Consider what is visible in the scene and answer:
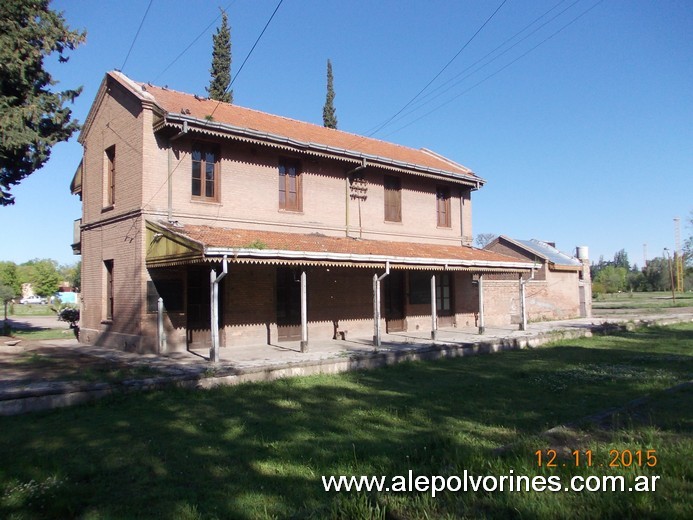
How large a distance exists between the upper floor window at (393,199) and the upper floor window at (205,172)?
644cm

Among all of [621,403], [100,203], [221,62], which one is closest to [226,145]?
[100,203]

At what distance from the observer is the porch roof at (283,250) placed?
11016 millimetres

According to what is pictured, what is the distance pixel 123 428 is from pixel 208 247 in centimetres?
441

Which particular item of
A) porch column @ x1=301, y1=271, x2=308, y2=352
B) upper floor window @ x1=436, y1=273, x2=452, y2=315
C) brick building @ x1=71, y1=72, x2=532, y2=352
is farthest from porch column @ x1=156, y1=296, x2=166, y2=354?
upper floor window @ x1=436, y1=273, x2=452, y2=315

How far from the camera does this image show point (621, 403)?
760 centimetres

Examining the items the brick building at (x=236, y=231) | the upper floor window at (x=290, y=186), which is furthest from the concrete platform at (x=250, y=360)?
the upper floor window at (x=290, y=186)

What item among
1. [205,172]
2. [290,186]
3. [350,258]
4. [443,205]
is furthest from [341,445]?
[443,205]

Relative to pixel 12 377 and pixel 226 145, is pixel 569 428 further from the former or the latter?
pixel 226 145

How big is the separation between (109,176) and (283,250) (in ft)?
22.7

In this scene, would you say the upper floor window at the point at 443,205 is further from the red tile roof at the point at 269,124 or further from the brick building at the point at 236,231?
the brick building at the point at 236,231

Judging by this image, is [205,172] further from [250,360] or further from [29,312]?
[29,312]

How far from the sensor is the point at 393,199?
18.4 metres

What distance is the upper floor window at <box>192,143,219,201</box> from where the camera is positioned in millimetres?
13805

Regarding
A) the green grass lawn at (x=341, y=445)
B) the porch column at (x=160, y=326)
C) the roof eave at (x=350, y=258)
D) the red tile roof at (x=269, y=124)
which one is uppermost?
the red tile roof at (x=269, y=124)
